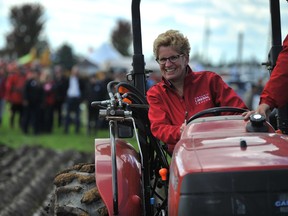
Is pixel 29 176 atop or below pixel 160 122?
below

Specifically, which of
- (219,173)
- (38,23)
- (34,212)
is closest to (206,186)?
(219,173)

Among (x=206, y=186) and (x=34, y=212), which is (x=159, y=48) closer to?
(x=206, y=186)

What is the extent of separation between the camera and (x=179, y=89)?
515 cm

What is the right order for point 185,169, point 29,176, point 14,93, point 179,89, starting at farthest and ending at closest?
point 14,93, point 29,176, point 179,89, point 185,169

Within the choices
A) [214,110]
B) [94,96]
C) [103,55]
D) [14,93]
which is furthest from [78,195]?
[103,55]

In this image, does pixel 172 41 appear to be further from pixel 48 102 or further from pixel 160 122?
pixel 48 102

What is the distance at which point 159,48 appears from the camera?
502 cm

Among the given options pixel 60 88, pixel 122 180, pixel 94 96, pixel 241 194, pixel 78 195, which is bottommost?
pixel 94 96

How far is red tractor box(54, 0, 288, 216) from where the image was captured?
3.49 metres

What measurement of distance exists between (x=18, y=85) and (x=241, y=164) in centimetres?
1658

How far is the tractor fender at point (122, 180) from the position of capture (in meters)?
4.36

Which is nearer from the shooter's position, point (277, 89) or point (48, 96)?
point (277, 89)

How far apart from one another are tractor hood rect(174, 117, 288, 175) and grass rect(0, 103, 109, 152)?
9698 mm

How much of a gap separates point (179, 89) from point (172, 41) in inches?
15.9
